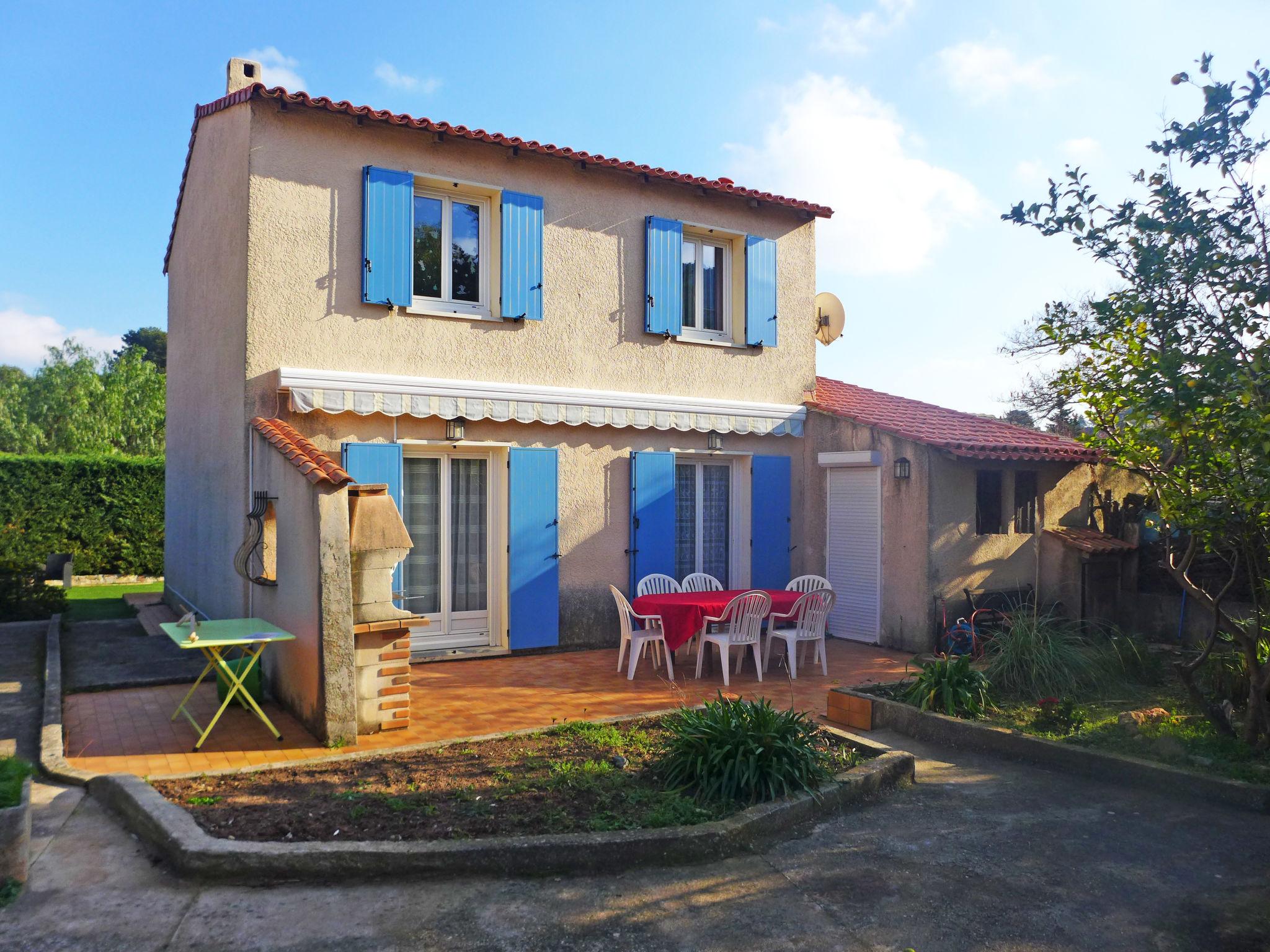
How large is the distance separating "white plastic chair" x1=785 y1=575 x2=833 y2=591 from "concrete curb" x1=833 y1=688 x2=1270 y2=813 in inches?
134

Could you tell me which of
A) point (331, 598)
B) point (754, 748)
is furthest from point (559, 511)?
point (754, 748)

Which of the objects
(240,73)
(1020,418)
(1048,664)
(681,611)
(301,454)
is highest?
(240,73)

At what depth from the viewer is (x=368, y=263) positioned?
404 inches

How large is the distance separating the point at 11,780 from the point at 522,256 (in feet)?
26.7

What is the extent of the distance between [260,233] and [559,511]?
15.8 ft

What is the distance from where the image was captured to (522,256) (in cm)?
1128

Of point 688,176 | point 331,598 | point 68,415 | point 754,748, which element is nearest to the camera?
point 754,748

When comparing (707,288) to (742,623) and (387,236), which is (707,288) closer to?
(387,236)

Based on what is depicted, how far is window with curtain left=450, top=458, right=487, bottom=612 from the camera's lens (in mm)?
11055

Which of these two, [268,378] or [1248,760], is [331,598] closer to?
[268,378]

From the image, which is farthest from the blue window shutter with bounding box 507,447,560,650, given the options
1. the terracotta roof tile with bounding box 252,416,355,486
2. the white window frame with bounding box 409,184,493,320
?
the terracotta roof tile with bounding box 252,416,355,486

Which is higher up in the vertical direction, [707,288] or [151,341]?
[151,341]

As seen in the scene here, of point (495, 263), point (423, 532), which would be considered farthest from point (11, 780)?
point (495, 263)

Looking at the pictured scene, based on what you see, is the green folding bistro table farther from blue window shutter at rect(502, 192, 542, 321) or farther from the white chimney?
the white chimney
